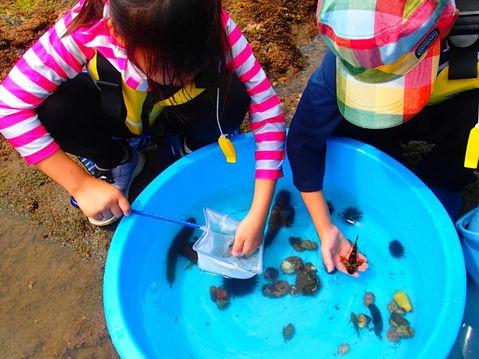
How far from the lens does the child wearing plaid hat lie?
835 mm

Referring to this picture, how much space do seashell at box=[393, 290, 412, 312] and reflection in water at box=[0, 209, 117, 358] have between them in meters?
0.84

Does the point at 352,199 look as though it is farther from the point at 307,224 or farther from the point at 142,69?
the point at 142,69

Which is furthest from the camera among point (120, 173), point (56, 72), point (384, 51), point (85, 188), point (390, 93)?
point (120, 173)

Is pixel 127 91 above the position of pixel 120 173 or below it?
above

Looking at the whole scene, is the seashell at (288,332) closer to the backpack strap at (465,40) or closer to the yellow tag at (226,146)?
the yellow tag at (226,146)

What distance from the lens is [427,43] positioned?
2.90 feet

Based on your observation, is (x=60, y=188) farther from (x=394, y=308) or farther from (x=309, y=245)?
(x=394, y=308)

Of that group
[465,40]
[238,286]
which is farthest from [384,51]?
[238,286]

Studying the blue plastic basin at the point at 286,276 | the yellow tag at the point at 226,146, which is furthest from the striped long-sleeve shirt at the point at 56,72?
the blue plastic basin at the point at 286,276

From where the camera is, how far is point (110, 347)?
1357 millimetres

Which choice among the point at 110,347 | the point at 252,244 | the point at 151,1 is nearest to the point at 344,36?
the point at 151,1

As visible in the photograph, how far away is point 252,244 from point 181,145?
50 cm

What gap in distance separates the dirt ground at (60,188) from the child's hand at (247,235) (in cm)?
46

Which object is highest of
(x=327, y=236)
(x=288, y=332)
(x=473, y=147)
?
(x=473, y=147)
